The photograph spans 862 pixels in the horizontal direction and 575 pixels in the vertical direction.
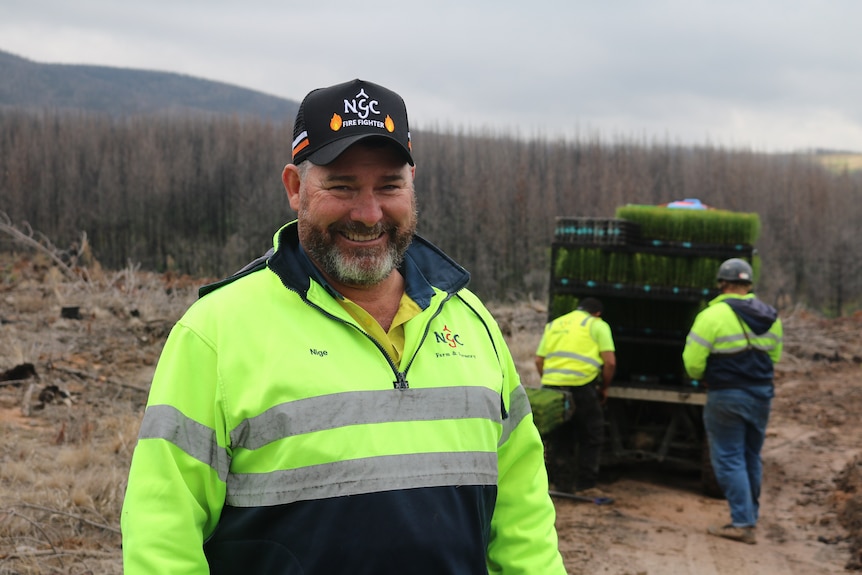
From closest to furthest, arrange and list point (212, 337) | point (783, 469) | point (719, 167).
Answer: point (212, 337) < point (783, 469) < point (719, 167)

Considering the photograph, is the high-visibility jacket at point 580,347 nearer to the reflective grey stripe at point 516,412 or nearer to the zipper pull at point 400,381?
the reflective grey stripe at point 516,412

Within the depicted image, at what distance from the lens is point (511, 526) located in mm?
2449

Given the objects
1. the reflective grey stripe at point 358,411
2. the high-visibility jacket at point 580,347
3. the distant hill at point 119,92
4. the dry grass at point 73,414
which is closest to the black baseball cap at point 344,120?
the reflective grey stripe at point 358,411

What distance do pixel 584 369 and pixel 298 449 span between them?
7.48 m

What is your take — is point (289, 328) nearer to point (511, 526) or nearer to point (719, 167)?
point (511, 526)

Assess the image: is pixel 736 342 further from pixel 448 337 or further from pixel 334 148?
pixel 334 148

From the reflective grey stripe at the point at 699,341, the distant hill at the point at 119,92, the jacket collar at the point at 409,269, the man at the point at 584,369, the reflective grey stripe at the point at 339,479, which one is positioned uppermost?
the distant hill at the point at 119,92

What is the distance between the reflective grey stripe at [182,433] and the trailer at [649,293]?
23.1 ft

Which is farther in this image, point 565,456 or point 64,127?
point 64,127

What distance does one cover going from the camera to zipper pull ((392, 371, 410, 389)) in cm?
222

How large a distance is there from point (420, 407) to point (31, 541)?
4687mm

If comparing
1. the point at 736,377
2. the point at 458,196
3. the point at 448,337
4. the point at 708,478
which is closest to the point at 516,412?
the point at 448,337

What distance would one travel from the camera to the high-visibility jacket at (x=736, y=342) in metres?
8.07

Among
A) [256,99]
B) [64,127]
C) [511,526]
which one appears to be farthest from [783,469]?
[256,99]
